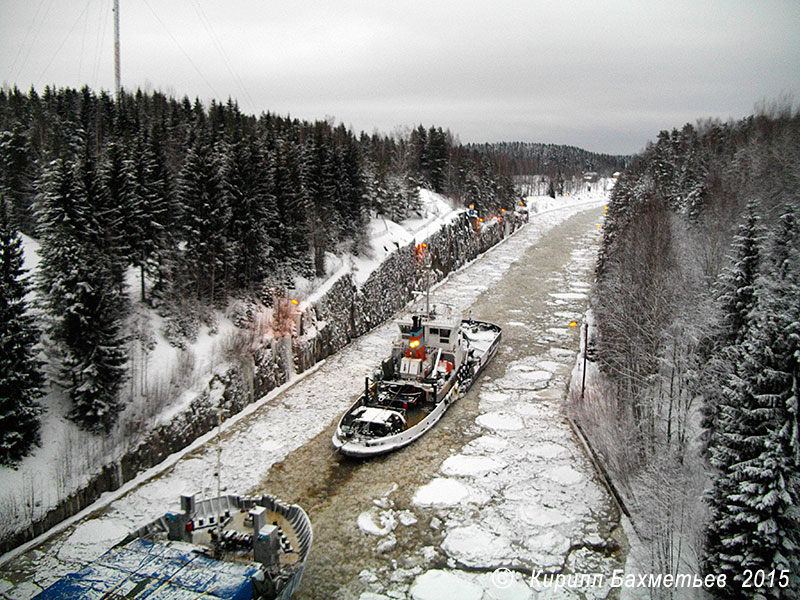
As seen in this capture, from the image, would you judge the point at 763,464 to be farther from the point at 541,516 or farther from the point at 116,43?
the point at 116,43

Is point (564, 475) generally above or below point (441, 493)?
above

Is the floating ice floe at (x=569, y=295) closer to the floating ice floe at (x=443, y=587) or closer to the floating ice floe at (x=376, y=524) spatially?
the floating ice floe at (x=376, y=524)

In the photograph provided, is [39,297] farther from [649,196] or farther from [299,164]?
[649,196]

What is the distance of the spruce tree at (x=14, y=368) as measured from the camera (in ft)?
59.6

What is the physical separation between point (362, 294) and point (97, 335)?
21.0 meters

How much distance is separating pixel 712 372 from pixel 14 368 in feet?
78.4

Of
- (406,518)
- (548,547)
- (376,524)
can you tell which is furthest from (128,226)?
(548,547)

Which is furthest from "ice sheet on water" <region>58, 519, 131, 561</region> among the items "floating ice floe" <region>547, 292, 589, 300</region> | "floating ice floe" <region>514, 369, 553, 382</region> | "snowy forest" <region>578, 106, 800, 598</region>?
"floating ice floe" <region>547, 292, 589, 300</region>

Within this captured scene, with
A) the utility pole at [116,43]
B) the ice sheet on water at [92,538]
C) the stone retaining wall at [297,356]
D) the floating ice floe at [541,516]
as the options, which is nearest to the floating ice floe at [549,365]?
the stone retaining wall at [297,356]

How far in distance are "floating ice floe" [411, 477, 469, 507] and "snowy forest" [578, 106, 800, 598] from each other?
19.1ft

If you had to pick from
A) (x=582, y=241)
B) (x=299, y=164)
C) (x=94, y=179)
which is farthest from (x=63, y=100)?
(x=582, y=241)

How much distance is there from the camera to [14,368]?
18547 mm

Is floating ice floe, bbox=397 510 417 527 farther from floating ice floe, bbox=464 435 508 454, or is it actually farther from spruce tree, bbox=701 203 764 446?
spruce tree, bbox=701 203 764 446

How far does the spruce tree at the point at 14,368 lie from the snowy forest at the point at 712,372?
19889 mm
